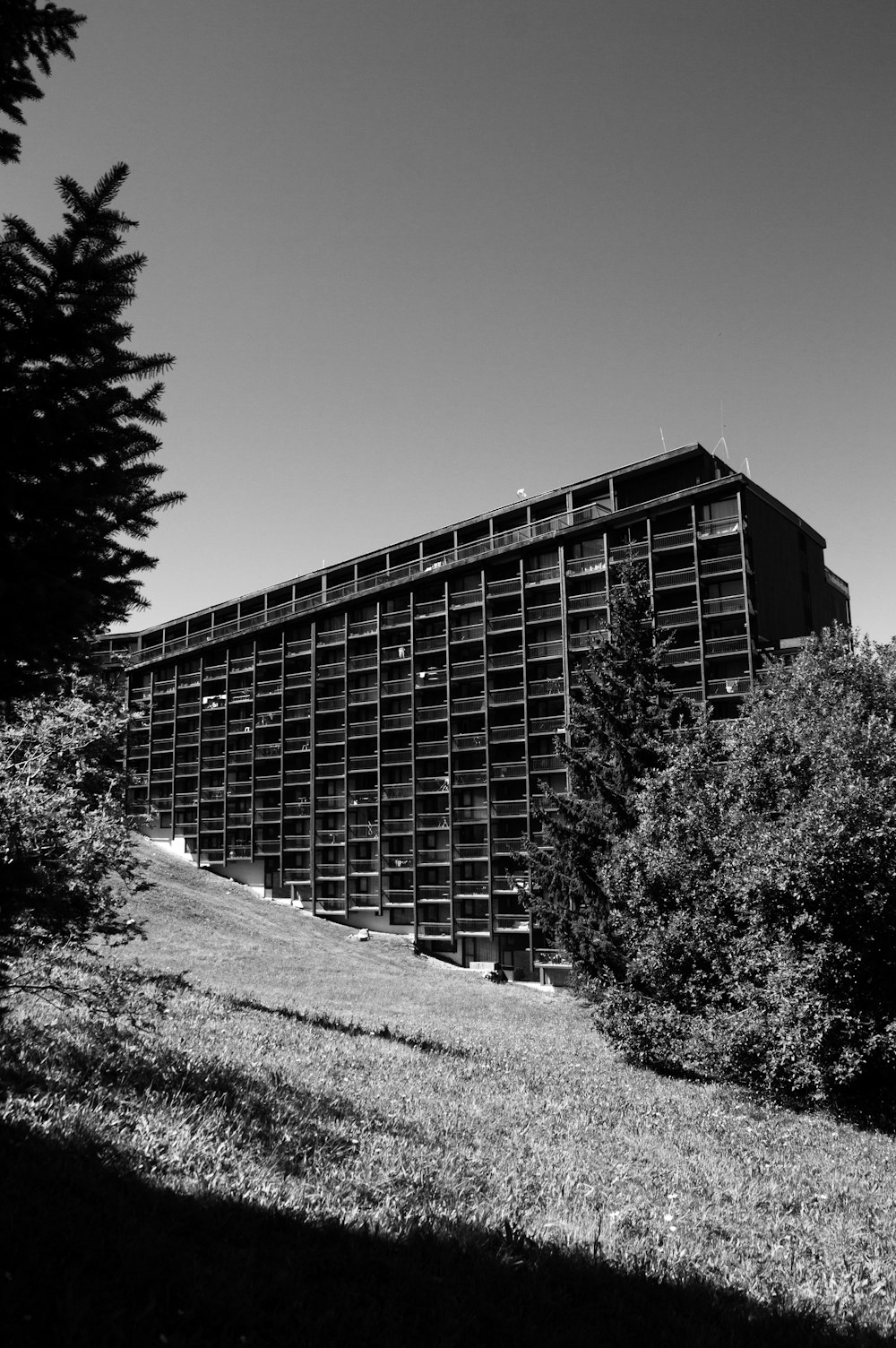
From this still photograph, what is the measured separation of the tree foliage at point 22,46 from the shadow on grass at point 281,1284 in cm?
703

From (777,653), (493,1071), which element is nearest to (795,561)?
(777,653)

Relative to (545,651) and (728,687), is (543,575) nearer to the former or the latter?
(545,651)

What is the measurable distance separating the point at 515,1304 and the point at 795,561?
212ft

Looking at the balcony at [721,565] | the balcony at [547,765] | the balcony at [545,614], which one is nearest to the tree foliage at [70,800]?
the balcony at [721,565]

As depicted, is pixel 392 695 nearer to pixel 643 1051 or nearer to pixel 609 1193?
pixel 643 1051

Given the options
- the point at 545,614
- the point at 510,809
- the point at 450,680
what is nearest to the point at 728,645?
the point at 545,614

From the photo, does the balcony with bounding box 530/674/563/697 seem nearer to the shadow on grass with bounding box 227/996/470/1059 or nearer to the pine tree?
the shadow on grass with bounding box 227/996/470/1059

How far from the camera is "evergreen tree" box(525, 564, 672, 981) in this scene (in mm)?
30766

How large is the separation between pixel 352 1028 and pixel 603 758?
15.3 meters

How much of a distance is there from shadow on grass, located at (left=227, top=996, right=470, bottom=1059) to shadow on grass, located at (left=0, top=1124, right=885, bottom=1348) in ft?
39.4

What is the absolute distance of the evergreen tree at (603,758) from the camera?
30766 mm

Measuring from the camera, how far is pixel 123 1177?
6.50 meters

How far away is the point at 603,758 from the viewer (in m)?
31.9

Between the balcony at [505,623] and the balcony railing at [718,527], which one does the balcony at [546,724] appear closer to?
the balcony at [505,623]
